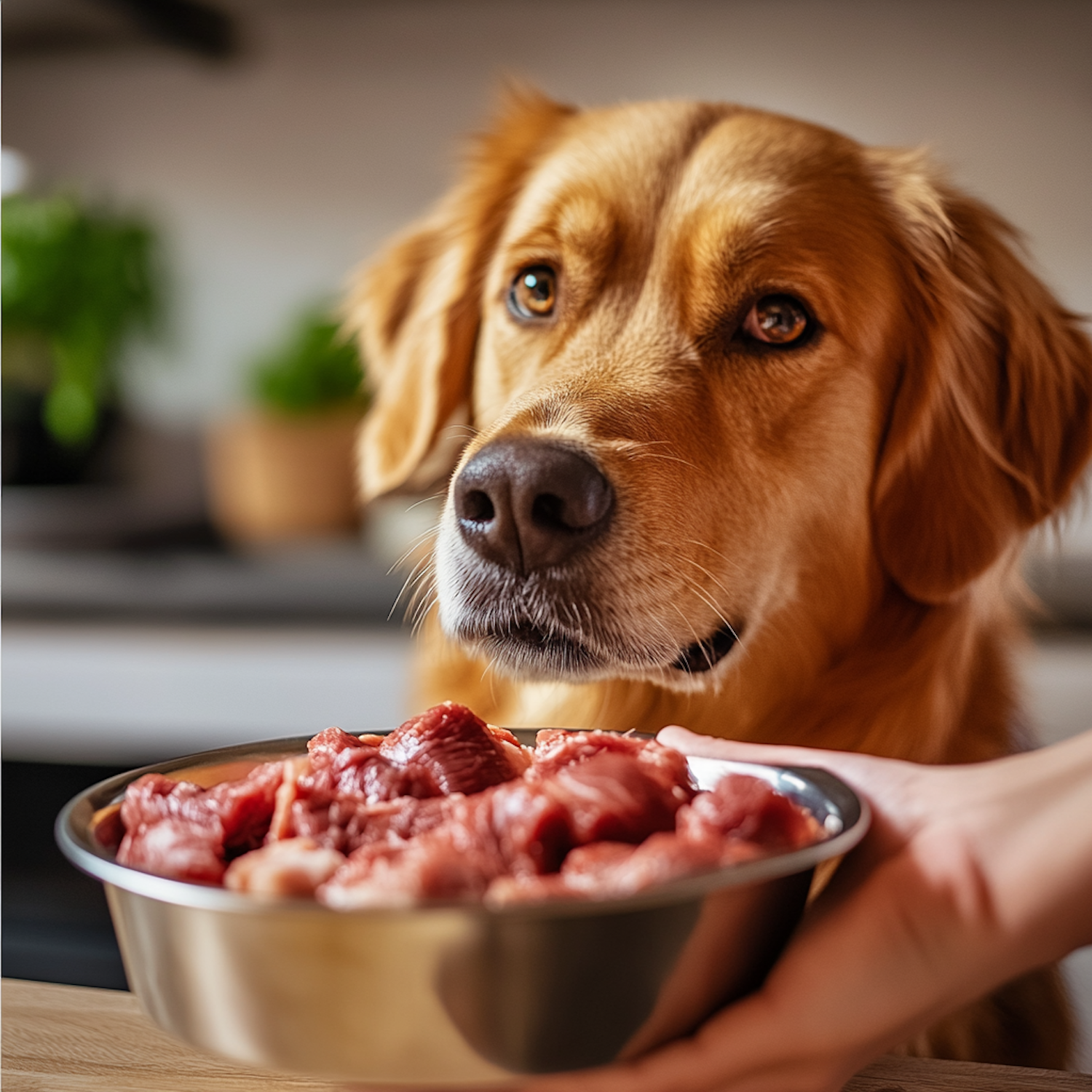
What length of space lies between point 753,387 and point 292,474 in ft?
8.27

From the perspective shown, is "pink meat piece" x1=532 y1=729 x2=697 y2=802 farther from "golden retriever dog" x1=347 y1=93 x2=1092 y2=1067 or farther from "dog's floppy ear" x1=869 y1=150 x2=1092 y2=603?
"dog's floppy ear" x1=869 y1=150 x2=1092 y2=603

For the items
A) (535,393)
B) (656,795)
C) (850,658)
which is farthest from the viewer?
(850,658)

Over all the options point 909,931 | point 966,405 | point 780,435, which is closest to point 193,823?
point 909,931

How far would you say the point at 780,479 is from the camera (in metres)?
1.28

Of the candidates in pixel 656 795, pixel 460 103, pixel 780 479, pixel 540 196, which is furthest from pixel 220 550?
pixel 656 795

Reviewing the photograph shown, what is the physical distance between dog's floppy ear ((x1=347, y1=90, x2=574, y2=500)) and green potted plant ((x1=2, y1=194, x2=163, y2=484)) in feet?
8.14

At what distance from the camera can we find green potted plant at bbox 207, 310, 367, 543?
11.7ft

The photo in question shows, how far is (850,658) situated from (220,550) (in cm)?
276

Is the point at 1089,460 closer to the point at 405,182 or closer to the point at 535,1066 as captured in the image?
the point at 535,1066

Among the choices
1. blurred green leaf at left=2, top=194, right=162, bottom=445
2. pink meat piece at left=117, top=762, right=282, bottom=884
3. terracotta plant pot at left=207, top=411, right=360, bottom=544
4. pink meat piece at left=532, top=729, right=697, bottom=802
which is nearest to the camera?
pink meat piece at left=117, top=762, right=282, bottom=884

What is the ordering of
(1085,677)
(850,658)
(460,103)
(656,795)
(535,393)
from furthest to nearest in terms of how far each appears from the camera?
(460,103), (1085,677), (850,658), (535,393), (656,795)

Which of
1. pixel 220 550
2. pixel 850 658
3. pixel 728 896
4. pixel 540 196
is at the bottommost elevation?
pixel 220 550

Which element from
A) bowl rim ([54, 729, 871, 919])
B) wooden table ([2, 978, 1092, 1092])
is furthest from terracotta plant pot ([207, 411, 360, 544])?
bowl rim ([54, 729, 871, 919])

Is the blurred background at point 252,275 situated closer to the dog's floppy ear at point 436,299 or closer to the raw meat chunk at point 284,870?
the dog's floppy ear at point 436,299
